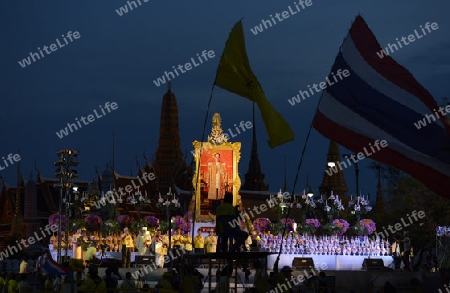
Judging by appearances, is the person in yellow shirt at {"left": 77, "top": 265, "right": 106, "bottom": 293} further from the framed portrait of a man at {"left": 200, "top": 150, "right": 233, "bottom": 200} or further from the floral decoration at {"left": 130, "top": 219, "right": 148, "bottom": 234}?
the framed portrait of a man at {"left": 200, "top": 150, "right": 233, "bottom": 200}

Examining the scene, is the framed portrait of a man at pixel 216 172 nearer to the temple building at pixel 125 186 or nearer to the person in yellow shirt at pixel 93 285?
the temple building at pixel 125 186

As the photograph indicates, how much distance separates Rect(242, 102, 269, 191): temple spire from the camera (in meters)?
92.6

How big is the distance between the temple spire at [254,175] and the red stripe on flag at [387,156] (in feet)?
241

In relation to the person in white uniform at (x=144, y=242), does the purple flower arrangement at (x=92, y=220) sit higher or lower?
higher

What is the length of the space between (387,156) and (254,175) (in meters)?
79.8

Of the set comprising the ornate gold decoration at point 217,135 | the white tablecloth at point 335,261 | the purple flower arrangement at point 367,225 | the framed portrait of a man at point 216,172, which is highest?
the ornate gold decoration at point 217,135

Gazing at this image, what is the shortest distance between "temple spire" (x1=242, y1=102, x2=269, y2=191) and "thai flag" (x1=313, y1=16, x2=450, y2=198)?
73345 millimetres

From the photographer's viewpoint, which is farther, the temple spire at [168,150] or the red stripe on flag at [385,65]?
the temple spire at [168,150]

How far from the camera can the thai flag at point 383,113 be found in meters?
16.7

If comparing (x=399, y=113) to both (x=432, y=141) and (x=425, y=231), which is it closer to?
(x=432, y=141)

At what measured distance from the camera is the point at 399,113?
1741 cm

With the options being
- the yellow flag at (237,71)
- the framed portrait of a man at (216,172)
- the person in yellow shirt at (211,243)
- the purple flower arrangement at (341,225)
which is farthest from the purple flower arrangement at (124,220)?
the yellow flag at (237,71)

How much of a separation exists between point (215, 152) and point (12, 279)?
2454 centimetres

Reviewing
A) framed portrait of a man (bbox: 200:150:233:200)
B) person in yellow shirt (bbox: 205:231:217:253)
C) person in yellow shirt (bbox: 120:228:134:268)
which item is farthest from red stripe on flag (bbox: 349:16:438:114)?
framed portrait of a man (bbox: 200:150:233:200)
